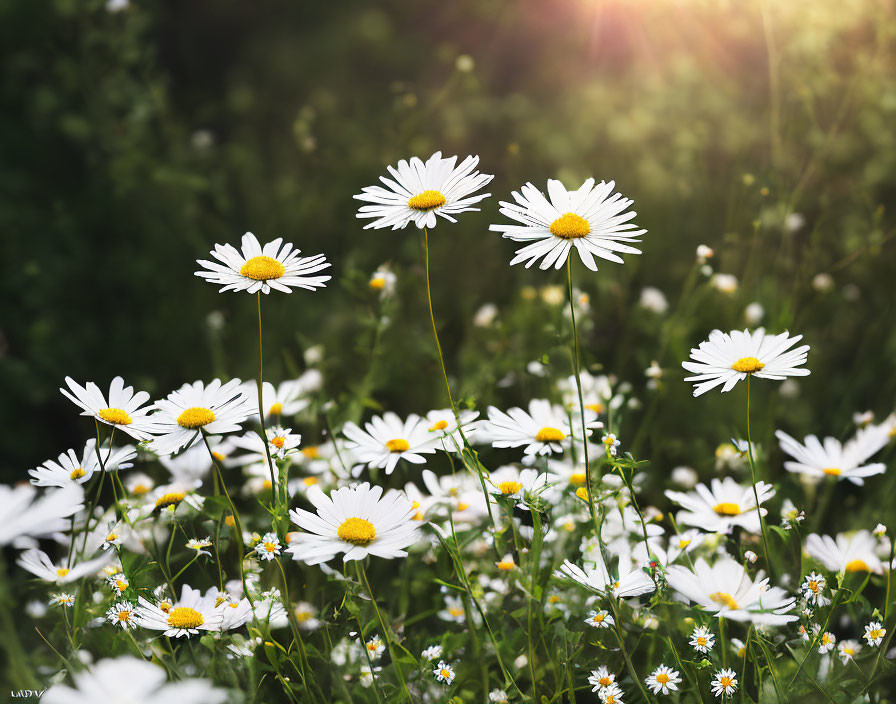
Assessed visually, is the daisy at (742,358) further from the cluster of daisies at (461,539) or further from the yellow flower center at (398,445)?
the yellow flower center at (398,445)

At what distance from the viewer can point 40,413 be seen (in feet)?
7.16

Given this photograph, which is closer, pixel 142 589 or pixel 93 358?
pixel 142 589

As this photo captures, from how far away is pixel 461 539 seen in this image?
0.99 m

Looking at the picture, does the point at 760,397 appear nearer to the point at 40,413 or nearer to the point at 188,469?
the point at 188,469

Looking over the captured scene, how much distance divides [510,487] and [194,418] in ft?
1.23

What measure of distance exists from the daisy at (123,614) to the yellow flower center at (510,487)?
1.40 feet

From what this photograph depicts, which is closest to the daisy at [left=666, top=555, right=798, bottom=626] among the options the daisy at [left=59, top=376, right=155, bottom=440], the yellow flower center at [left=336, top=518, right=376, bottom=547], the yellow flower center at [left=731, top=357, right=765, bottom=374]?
the yellow flower center at [left=731, top=357, right=765, bottom=374]

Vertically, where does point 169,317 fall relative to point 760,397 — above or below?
above

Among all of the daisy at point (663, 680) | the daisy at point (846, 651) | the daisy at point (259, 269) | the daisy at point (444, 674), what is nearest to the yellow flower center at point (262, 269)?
the daisy at point (259, 269)

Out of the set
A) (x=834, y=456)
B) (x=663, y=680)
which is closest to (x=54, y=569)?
(x=663, y=680)

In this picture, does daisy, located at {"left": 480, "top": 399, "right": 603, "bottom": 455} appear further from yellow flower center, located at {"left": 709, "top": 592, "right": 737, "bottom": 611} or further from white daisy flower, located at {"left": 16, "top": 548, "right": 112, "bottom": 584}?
white daisy flower, located at {"left": 16, "top": 548, "right": 112, "bottom": 584}

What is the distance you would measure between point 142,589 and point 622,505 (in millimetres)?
558

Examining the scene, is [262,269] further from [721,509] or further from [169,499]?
[721,509]

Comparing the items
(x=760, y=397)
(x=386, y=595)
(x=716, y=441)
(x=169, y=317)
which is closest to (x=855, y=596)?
(x=386, y=595)
